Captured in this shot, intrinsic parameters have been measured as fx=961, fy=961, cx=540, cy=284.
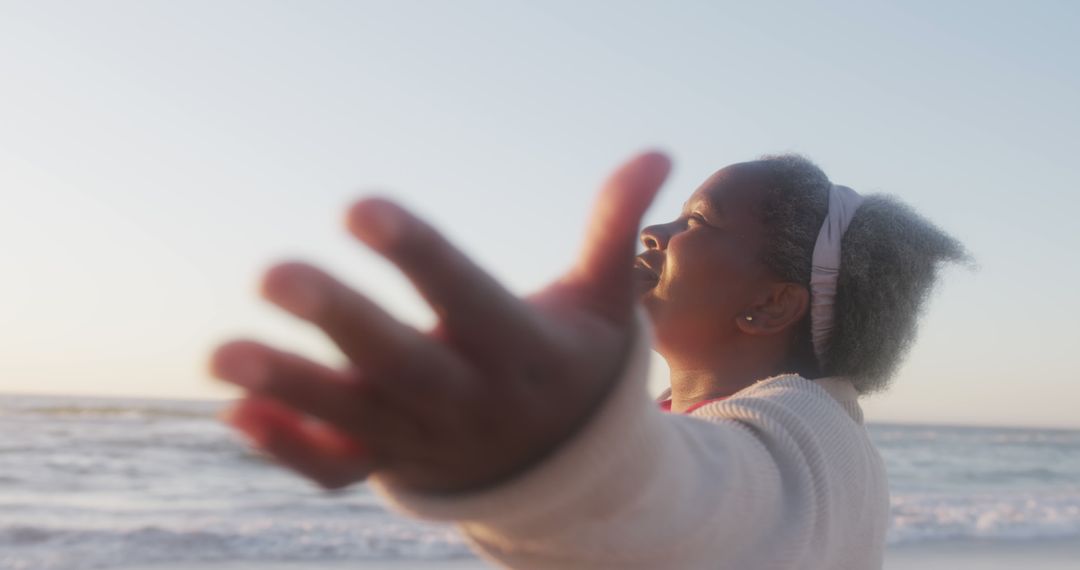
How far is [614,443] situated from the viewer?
879mm

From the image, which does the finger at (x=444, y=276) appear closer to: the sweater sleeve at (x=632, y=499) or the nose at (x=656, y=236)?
the sweater sleeve at (x=632, y=499)

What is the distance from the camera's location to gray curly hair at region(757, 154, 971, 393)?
2305 mm

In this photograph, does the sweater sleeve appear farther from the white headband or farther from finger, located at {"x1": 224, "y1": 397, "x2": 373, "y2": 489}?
the white headband

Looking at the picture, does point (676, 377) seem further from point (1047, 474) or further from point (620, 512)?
point (1047, 474)

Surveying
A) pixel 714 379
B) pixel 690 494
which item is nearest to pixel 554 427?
pixel 690 494

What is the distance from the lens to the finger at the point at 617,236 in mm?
807

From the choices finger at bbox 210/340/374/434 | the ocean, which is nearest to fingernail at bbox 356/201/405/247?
finger at bbox 210/340/374/434

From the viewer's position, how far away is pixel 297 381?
691 millimetres

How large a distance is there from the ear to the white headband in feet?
0.09

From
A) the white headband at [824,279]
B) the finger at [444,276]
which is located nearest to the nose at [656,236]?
the white headband at [824,279]

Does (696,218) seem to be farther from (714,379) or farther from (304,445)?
(304,445)

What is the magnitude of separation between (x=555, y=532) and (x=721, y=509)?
0.29 m

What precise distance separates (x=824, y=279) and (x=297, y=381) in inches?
72.9

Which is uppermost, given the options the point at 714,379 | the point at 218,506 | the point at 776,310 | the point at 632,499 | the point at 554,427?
the point at 554,427
